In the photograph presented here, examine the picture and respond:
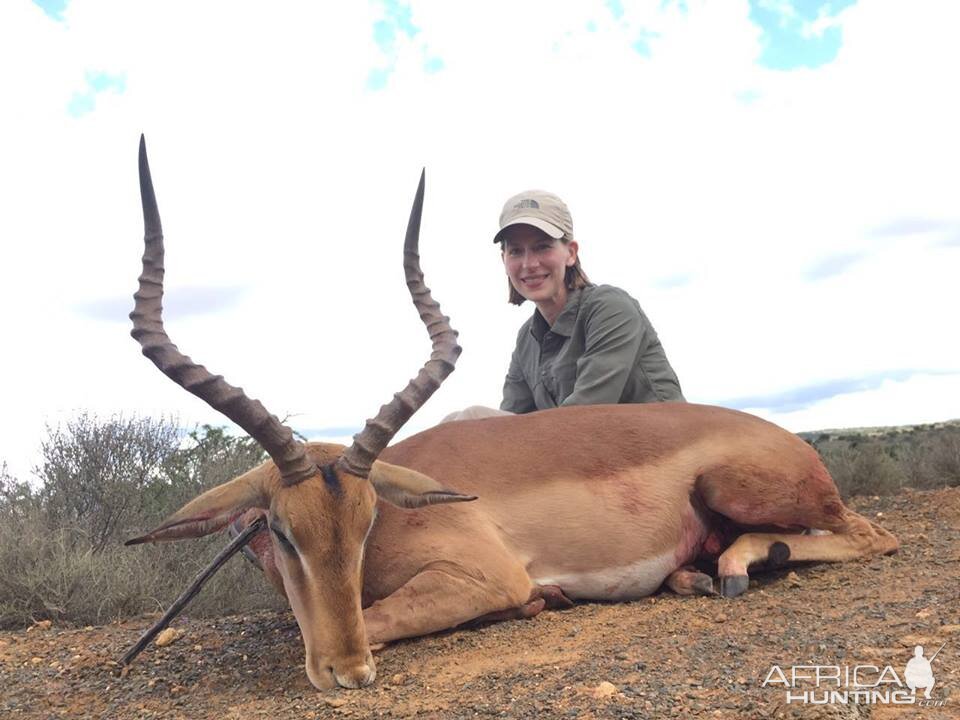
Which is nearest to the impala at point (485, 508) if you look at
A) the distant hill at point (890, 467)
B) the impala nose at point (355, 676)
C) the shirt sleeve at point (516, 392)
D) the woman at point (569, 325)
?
the impala nose at point (355, 676)

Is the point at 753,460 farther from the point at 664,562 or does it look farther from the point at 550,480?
the point at 550,480

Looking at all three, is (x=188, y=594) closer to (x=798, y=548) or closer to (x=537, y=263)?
(x=798, y=548)

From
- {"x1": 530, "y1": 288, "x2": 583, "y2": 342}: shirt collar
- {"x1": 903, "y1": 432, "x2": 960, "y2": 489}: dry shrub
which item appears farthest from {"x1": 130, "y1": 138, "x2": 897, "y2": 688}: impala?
{"x1": 903, "y1": 432, "x2": 960, "y2": 489}: dry shrub

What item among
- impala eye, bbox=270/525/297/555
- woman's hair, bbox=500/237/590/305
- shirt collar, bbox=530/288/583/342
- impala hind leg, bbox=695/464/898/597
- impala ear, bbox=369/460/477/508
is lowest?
impala hind leg, bbox=695/464/898/597

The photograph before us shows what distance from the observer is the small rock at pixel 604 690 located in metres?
3.41

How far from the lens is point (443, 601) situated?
4.74 m

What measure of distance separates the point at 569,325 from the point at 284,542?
4190mm

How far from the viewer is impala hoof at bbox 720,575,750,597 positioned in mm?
5355

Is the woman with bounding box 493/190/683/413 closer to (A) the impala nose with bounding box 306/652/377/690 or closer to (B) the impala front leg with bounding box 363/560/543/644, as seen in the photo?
(B) the impala front leg with bounding box 363/560/543/644

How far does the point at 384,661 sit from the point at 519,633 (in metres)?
0.78

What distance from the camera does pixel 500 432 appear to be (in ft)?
19.1

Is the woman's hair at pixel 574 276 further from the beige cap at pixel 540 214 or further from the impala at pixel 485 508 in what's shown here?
the impala at pixel 485 508

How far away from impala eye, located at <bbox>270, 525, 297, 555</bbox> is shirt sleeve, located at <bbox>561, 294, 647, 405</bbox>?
3.30 m

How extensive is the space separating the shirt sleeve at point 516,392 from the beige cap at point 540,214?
139 centimetres
